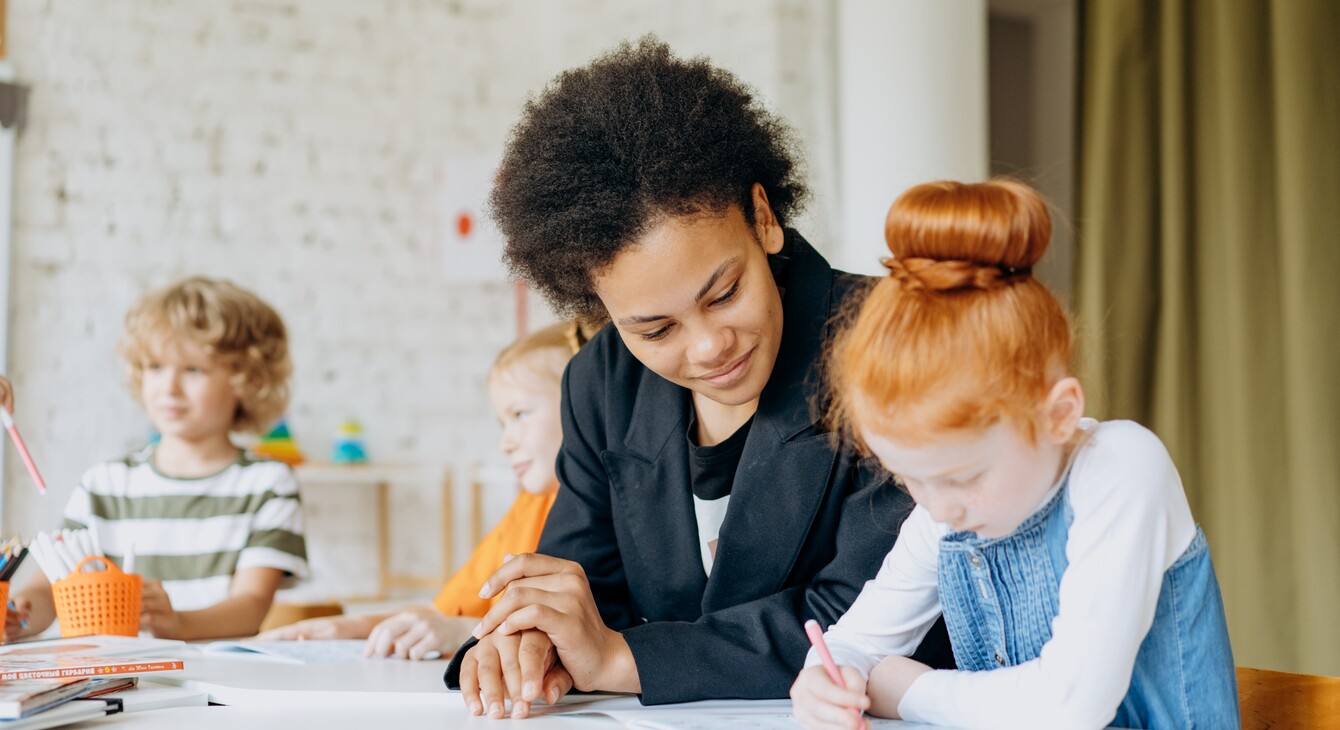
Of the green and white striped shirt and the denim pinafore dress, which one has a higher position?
the denim pinafore dress

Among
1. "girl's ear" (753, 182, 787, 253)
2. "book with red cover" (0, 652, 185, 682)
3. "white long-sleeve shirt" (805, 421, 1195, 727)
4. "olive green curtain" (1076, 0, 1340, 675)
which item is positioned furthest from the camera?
"olive green curtain" (1076, 0, 1340, 675)

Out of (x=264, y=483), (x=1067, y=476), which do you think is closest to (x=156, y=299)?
(x=264, y=483)

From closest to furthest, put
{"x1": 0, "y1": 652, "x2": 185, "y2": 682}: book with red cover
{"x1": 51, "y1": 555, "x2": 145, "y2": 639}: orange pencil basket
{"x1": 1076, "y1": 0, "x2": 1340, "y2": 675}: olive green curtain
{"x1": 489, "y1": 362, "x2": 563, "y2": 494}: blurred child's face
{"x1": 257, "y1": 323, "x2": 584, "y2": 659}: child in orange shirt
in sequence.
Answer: {"x1": 0, "y1": 652, "x2": 185, "y2": 682}: book with red cover
{"x1": 51, "y1": 555, "x2": 145, "y2": 639}: orange pencil basket
{"x1": 257, "y1": 323, "x2": 584, "y2": 659}: child in orange shirt
{"x1": 489, "y1": 362, "x2": 563, "y2": 494}: blurred child's face
{"x1": 1076, "y1": 0, "x2": 1340, "y2": 675}: olive green curtain

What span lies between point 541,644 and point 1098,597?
1.63 ft

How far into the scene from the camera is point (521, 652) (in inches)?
44.5

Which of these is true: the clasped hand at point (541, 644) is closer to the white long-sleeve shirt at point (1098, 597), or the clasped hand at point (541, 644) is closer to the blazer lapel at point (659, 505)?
the blazer lapel at point (659, 505)

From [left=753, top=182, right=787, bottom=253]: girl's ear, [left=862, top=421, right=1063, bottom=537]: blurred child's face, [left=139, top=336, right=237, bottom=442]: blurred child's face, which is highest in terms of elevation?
[left=753, top=182, right=787, bottom=253]: girl's ear

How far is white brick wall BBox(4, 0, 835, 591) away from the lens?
14.0ft

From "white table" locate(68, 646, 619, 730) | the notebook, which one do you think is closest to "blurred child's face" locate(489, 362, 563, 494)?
"white table" locate(68, 646, 619, 730)

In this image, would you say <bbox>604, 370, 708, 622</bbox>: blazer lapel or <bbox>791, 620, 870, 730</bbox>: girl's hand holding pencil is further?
<bbox>604, 370, 708, 622</bbox>: blazer lapel

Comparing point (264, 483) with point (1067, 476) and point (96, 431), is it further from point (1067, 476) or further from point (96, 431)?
point (96, 431)

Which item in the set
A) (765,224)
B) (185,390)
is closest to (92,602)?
(185,390)

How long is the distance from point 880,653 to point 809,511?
0.19 meters

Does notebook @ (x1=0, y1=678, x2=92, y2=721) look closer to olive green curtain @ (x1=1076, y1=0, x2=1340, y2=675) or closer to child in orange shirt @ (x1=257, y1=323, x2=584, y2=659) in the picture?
child in orange shirt @ (x1=257, y1=323, x2=584, y2=659)
